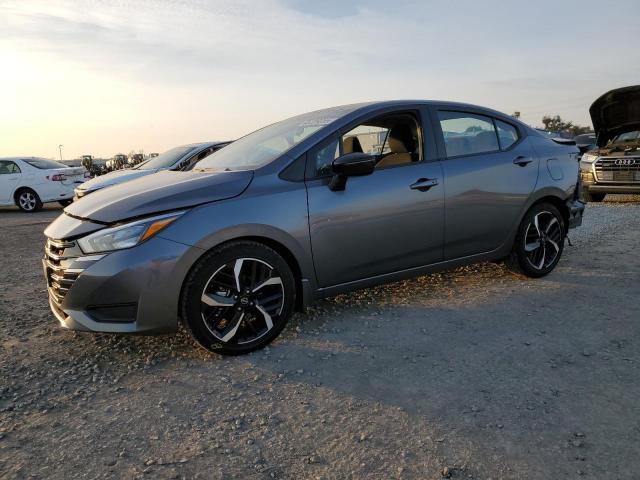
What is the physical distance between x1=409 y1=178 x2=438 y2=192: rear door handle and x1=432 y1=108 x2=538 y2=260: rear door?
13 cm

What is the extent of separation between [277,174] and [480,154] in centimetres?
182

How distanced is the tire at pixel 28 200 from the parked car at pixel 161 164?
155 inches

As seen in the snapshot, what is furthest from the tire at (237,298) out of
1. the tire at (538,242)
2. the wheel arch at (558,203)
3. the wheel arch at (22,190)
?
the wheel arch at (22,190)

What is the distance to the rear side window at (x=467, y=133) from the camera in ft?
13.0

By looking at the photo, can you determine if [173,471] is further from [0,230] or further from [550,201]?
[0,230]

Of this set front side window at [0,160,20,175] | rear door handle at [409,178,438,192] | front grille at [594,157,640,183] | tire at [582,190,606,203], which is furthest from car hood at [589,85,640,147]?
front side window at [0,160,20,175]

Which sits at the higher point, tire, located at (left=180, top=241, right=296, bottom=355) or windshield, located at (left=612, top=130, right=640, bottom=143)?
windshield, located at (left=612, top=130, right=640, bottom=143)

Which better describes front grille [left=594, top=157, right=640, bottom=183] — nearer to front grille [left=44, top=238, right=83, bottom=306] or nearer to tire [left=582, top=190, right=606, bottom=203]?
tire [left=582, top=190, right=606, bottom=203]

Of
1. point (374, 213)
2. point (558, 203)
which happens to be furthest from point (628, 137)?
point (374, 213)

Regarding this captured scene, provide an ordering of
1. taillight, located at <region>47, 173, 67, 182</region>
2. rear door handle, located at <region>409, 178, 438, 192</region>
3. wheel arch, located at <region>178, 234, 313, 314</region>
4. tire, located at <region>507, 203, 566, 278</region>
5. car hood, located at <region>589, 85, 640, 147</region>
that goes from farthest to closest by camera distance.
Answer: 1. taillight, located at <region>47, 173, 67, 182</region>
2. car hood, located at <region>589, 85, 640, 147</region>
3. tire, located at <region>507, 203, 566, 278</region>
4. rear door handle, located at <region>409, 178, 438, 192</region>
5. wheel arch, located at <region>178, 234, 313, 314</region>

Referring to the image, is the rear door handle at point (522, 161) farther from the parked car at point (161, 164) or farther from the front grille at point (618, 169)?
the front grille at point (618, 169)

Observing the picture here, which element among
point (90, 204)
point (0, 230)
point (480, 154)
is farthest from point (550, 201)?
point (0, 230)

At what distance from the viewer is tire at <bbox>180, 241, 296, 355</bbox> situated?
9.51 ft

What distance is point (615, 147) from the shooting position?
376 inches
